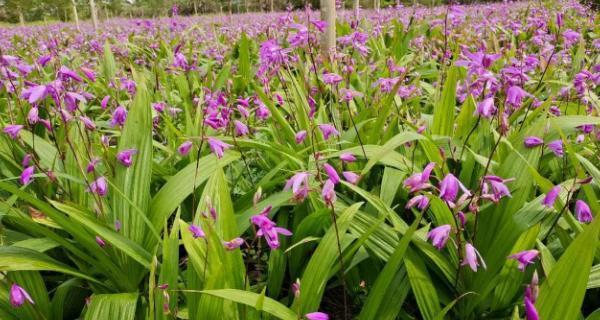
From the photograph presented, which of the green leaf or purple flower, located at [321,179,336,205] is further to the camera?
the green leaf

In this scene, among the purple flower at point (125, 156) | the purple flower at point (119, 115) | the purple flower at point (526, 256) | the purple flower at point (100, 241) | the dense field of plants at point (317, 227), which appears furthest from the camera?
the purple flower at point (119, 115)

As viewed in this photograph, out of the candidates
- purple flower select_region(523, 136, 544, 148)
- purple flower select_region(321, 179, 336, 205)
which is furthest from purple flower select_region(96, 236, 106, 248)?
purple flower select_region(523, 136, 544, 148)

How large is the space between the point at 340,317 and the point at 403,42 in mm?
4111

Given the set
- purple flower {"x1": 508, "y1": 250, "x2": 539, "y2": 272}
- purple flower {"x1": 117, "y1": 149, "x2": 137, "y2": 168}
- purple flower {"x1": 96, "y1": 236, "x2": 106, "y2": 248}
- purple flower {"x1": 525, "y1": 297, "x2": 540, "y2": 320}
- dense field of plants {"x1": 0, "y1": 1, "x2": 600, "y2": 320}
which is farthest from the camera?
purple flower {"x1": 117, "y1": 149, "x2": 137, "y2": 168}

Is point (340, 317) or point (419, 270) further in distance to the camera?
point (340, 317)

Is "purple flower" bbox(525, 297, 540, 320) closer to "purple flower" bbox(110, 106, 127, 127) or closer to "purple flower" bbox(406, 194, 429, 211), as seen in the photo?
"purple flower" bbox(406, 194, 429, 211)

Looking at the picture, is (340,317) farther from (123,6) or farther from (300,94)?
(123,6)

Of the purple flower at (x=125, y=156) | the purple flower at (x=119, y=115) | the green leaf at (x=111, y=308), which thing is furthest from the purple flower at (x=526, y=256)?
the purple flower at (x=119, y=115)

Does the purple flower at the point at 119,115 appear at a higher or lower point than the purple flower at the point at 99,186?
higher

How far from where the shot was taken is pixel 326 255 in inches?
55.5

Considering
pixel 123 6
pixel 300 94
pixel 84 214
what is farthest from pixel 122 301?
pixel 123 6

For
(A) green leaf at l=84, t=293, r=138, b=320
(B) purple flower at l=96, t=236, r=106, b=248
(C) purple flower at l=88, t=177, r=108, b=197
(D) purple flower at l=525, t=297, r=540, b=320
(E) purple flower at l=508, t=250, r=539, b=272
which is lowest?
(A) green leaf at l=84, t=293, r=138, b=320

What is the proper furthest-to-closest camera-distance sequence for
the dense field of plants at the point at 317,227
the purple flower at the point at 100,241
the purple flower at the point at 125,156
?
the purple flower at the point at 125,156
the purple flower at the point at 100,241
the dense field of plants at the point at 317,227

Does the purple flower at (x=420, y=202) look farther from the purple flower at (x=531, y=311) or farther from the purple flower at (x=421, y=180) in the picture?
the purple flower at (x=531, y=311)
